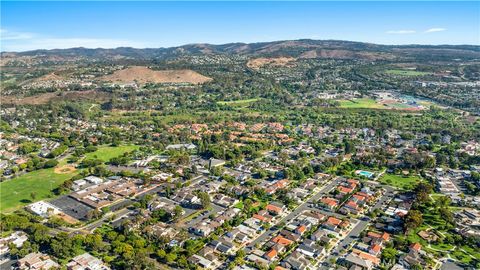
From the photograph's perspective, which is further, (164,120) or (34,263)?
(164,120)

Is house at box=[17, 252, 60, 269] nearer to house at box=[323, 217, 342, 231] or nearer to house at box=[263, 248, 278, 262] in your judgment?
house at box=[263, 248, 278, 262]

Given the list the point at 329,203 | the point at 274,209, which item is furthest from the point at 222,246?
the point at 329,203

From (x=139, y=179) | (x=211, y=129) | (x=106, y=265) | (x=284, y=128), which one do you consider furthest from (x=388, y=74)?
(x=106, y=265)

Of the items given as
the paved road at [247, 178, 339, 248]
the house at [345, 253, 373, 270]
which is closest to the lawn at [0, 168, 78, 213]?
the paved road at [247, 178, 339, 248]

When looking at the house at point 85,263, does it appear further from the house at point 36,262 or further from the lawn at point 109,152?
the lawn at point 109,152

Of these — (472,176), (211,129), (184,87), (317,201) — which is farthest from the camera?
(184,87)

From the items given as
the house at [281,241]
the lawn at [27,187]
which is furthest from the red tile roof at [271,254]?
the lawn at [27,187]

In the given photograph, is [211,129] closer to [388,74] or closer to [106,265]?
[106,265]
